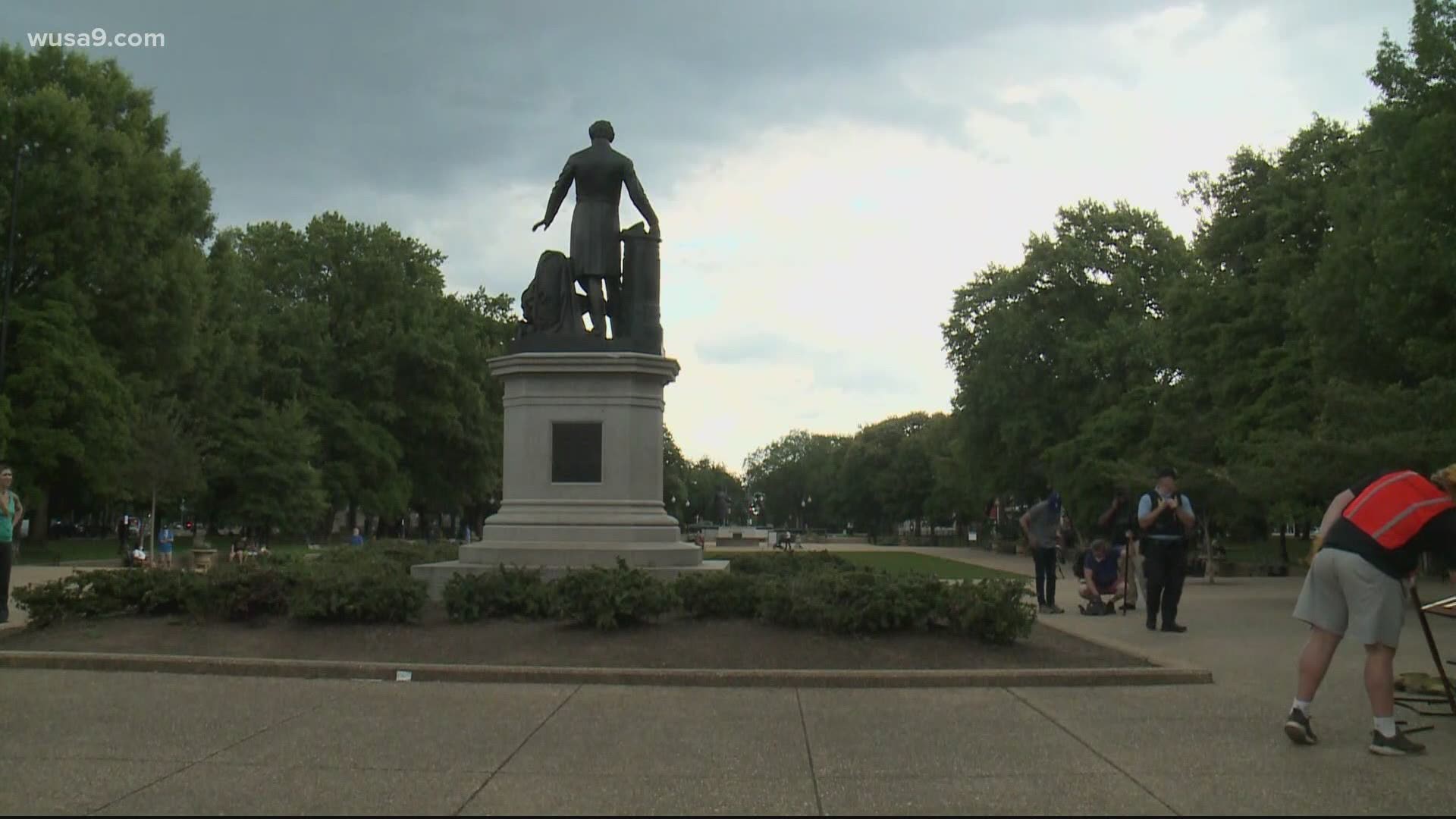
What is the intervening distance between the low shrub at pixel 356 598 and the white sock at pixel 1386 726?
792cm

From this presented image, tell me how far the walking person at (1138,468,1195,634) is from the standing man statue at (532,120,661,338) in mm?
7255

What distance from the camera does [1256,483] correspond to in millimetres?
21562

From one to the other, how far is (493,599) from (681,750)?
516 centimetres

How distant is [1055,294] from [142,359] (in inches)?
1342

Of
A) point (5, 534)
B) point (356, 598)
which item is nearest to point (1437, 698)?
point (356, 598)

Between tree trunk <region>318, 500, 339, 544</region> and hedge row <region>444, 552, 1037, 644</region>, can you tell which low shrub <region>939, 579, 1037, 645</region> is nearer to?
hedge row <region>444, 552, 1037, 644</region>

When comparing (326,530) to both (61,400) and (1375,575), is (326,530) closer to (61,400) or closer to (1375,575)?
(61,400)

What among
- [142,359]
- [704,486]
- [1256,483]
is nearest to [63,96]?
[142,359]

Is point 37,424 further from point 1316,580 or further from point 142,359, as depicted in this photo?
point 1316,580

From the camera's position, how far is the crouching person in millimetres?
17094

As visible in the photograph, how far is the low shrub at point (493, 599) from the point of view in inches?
461

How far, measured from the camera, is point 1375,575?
6.96 metres

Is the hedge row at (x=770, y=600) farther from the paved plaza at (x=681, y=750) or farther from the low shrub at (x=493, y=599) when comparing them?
the paved plaza at (x=681, y=750)

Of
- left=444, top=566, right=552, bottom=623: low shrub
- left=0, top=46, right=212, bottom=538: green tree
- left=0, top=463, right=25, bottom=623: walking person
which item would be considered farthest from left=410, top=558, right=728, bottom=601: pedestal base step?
left=0, top=46, right=212, bottom=538: green tree
